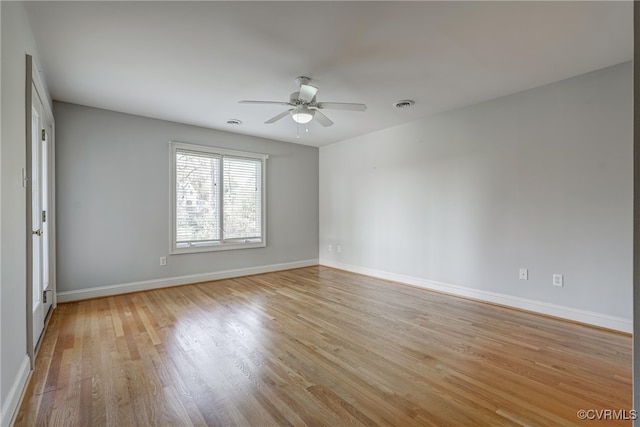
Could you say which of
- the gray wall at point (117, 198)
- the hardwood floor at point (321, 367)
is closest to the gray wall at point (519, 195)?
the hardwood floor at point (321, 367)

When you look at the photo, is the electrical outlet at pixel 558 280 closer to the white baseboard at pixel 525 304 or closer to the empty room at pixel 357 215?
the empty room at pixel 357 215

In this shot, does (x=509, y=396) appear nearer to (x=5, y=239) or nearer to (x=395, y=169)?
(x=5, y=239)

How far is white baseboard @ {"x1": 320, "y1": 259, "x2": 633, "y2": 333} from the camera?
2.83 meters

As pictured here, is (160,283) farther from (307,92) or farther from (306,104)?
(307,92)

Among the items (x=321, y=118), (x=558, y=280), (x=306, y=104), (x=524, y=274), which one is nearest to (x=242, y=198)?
(x=321, y=118)

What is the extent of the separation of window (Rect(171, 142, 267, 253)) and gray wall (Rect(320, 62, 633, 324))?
207 cm

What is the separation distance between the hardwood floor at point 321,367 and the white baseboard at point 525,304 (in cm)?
11

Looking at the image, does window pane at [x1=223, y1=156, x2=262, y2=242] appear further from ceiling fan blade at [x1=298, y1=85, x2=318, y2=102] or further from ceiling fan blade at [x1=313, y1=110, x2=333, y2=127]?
ceiling fan blade at [x1=298, y1=85, x2=318, y2=102]

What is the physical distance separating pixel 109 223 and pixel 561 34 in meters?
5.19

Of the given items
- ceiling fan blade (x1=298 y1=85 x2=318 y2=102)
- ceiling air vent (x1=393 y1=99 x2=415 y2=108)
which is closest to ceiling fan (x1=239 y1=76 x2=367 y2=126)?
ceiling fan blade (x1=298 y1=85 x2=318 y2=102)

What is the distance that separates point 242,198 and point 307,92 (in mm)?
2882

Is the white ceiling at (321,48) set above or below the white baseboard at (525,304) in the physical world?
above

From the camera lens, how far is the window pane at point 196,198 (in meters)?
4.58

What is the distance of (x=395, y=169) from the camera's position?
4.81 meters
